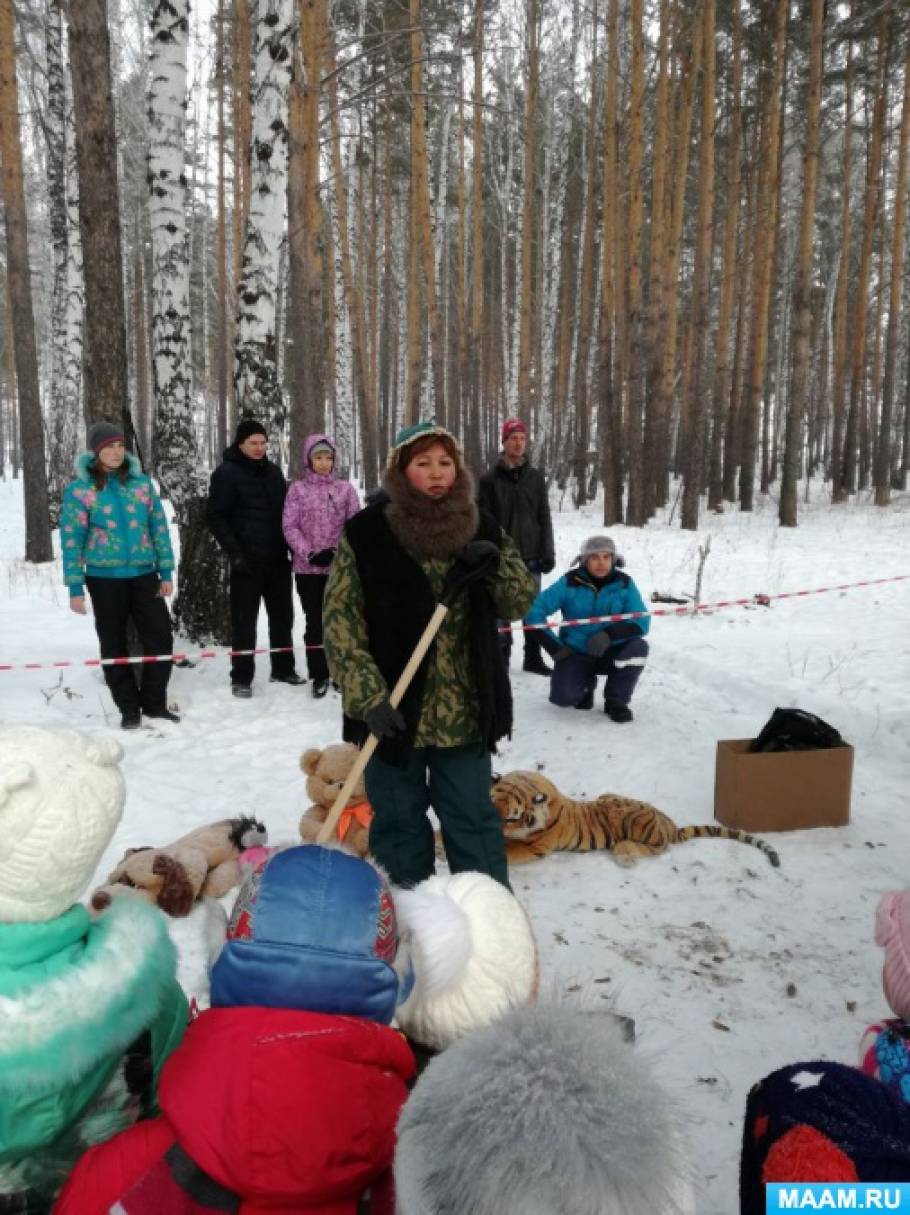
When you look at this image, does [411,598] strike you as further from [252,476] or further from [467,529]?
[252,476]

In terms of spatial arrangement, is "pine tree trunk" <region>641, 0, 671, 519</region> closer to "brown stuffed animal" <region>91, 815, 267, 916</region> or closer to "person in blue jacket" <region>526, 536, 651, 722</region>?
"person in blue jacket" <region>526, 536, 651, 722</region>

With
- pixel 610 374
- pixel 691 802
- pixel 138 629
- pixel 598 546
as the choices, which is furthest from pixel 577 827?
pixel 610 374

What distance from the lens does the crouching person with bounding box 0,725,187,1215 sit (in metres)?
1.31

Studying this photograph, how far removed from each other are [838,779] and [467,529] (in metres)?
2.32

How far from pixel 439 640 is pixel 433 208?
21854mm

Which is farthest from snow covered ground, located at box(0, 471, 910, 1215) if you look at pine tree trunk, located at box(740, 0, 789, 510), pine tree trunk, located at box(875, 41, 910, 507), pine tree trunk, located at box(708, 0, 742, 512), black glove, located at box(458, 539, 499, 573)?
pine tree trunk, located at box(875, 41, 910, 507)

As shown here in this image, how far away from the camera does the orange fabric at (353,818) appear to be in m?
3.37

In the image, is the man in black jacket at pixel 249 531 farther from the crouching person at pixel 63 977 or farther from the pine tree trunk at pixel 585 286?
the pine tree trunk at pixel 585 286

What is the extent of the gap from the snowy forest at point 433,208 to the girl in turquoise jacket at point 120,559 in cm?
125

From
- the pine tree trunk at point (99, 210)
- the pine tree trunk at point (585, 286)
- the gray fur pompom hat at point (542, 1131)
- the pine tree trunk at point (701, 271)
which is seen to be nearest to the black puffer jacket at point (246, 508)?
the pine tree trunk at point (99, 210)

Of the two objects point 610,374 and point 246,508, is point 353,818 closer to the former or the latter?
point 246,508

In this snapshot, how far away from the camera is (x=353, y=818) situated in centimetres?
342

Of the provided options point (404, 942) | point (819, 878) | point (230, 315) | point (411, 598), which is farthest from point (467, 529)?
point (230, 315)

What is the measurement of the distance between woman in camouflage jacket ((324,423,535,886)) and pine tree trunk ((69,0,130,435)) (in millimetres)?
4067
